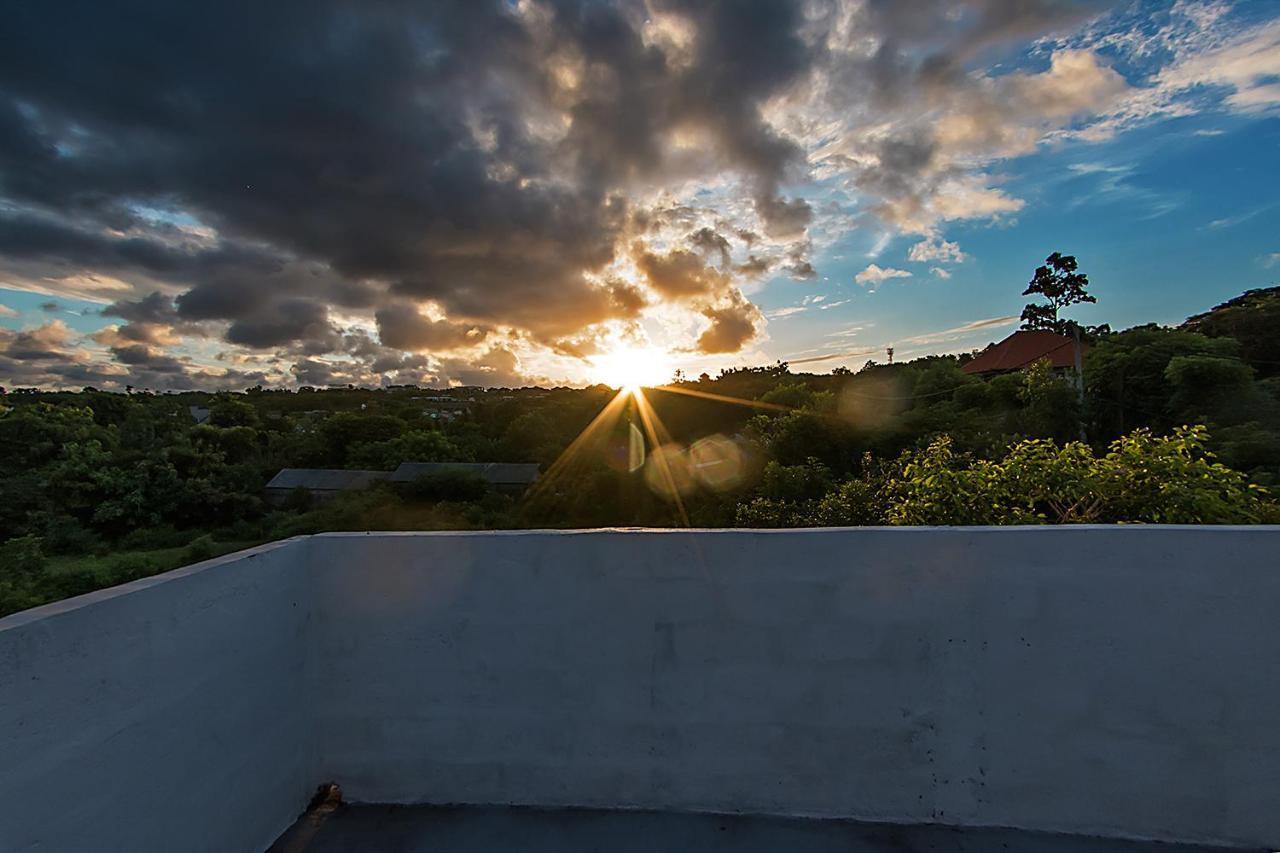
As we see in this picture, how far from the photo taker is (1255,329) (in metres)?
18.1

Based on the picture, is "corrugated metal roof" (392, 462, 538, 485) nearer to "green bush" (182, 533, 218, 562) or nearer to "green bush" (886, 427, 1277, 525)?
"green bush" (182, 533, 218, 562)

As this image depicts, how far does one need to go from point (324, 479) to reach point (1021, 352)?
36.6 meters

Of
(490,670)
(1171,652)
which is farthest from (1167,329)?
(490,670)

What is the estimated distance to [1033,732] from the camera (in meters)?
1.80

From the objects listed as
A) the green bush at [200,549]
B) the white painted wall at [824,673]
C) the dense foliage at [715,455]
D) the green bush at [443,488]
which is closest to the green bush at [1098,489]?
the dense foliage at [715,455]

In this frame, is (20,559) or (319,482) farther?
(319,482)

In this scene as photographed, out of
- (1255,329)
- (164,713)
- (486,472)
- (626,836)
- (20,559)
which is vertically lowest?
(20,559)

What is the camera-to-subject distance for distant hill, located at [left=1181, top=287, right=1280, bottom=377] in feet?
54.7

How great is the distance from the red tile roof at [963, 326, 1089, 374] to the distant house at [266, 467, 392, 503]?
31592mm

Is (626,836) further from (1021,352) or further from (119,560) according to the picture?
(1021,352)

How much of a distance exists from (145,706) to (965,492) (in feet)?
12.3

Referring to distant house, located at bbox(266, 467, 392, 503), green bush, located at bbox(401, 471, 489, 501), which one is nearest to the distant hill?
green bush, located at bbox(401, 471, 489, 501)

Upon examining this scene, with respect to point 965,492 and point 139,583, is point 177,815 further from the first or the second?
point 965,492

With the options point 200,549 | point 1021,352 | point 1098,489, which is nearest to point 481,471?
point 200,549
